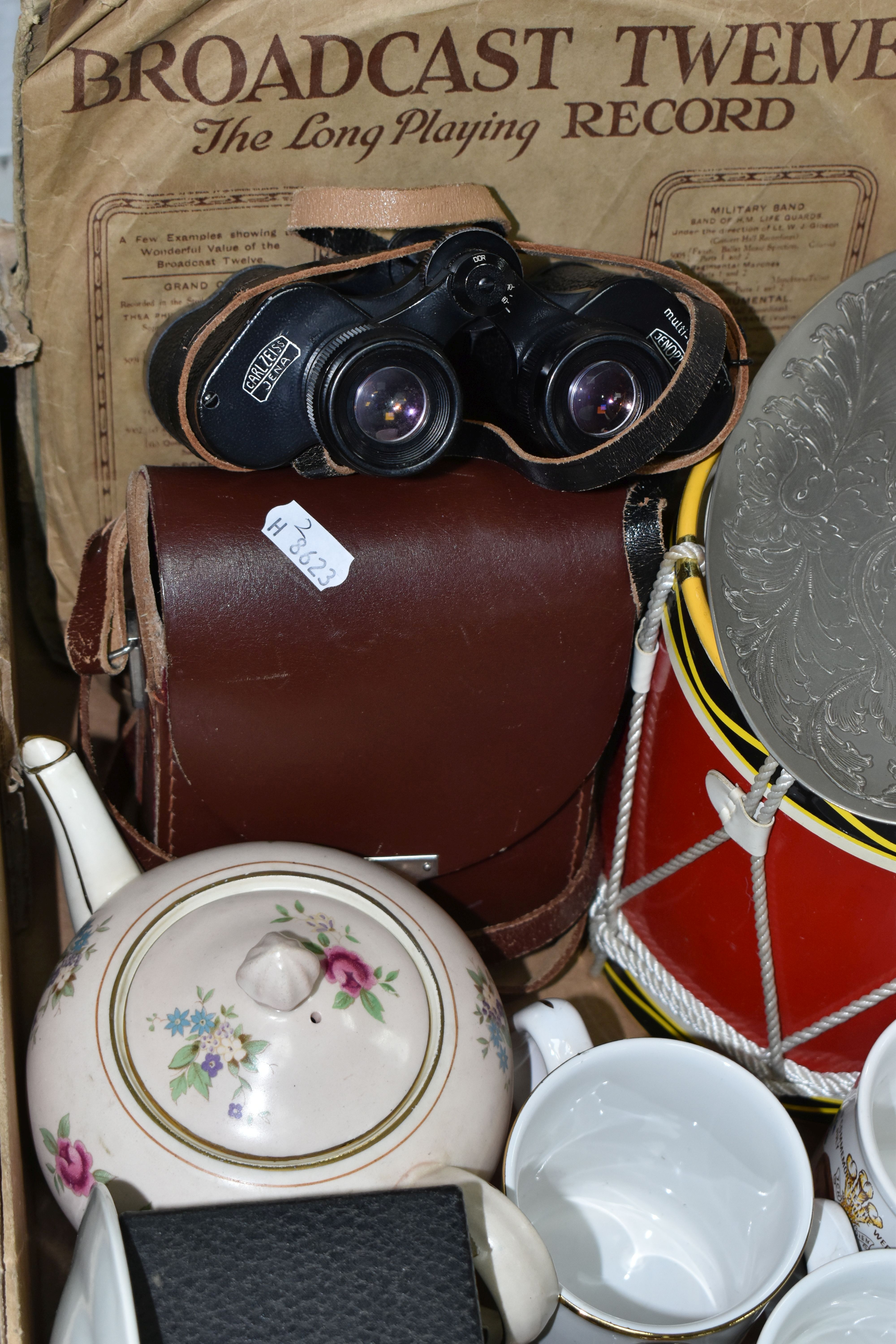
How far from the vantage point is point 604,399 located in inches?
27.3

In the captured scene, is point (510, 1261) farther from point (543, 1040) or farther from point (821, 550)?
point (821, 550)

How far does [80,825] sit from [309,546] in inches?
8.9

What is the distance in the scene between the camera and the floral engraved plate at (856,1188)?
632mm

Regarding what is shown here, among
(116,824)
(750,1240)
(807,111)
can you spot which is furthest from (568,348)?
(750,1240)

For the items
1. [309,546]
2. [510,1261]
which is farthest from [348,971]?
[309,546]

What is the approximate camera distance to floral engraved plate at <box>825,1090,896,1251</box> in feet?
2.07

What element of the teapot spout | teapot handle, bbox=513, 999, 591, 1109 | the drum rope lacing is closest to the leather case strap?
the drum rope lacing

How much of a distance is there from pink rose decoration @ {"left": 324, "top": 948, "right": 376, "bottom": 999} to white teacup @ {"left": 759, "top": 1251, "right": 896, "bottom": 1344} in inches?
10.6

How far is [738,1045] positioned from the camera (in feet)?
2.60

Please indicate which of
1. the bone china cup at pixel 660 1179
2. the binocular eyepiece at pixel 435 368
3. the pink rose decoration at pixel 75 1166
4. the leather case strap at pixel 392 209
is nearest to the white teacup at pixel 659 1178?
the bone china cup at pixel 660 1179

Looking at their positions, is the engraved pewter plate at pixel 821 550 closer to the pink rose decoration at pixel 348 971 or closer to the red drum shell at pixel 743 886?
the red drum shell at pixel 743 886

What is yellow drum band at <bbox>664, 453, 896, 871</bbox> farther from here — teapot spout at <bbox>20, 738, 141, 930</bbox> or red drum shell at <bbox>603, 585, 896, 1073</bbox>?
teapot spout at <bbox>20, 738, 141, 930</bbox>

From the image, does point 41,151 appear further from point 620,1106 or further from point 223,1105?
point 620,1106

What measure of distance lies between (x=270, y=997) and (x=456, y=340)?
42 centimetres
